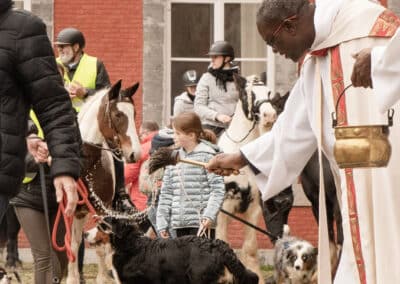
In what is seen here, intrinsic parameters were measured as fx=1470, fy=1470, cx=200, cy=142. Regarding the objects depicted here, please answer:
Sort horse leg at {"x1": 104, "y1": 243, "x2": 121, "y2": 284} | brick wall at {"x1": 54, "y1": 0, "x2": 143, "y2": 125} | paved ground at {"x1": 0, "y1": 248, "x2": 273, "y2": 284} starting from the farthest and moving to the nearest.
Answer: brick wall at {"x1": 54, "y1": 0, "x2": 143, "y2": 125}
paved ground at {"x1": 0, "y1": 248, "x2": 273, "y2": 284}
horse leg at {"x1": 104, "y1": 243, "x2": 121, "y2": 284}

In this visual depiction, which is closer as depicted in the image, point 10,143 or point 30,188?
point 10,143

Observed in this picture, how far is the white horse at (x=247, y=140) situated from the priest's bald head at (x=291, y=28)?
7.82 meters

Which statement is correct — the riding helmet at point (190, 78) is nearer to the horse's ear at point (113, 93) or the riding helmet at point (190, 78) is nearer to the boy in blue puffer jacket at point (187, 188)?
the horse's ear at point (113, 93)

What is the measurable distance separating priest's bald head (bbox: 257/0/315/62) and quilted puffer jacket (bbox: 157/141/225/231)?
5.12 m

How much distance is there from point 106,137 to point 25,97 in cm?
639

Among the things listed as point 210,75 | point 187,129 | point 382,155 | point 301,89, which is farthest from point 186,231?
point 382,155

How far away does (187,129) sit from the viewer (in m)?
12.1

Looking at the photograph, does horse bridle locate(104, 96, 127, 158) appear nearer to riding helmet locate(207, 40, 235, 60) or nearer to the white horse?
the white horse

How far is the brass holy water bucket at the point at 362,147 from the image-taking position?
6141mm

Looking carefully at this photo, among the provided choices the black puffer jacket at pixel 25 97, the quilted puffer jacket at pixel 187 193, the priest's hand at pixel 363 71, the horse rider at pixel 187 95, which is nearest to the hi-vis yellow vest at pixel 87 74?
the quilted puffer jacket at pixel 187 193

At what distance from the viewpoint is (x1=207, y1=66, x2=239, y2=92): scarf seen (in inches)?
631

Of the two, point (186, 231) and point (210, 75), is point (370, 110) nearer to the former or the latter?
point (186, 231)

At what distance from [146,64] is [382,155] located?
1241 centimetres

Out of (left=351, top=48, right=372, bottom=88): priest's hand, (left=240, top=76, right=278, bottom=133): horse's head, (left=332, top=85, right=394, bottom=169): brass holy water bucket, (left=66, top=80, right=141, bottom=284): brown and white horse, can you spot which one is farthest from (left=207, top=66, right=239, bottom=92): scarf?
(left=351, top=48, right=372, bottom=88): priest's hand
